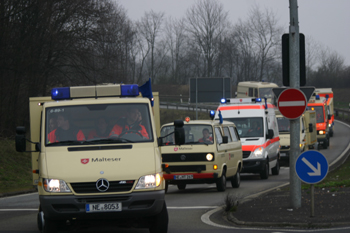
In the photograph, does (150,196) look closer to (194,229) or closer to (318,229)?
(194,229)

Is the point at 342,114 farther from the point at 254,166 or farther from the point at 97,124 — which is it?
the point at 97,124

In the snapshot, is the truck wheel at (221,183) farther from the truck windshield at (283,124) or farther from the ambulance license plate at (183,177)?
the truck windshield at (283,124)

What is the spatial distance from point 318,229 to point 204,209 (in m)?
3.70

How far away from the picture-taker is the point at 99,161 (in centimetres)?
831

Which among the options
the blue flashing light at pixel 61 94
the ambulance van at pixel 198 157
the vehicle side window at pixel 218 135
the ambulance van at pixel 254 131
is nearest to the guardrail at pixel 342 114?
the ambulance van at pixel 254 131

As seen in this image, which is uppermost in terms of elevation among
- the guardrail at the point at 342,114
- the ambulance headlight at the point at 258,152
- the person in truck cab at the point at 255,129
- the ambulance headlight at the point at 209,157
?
the person in truck cab at the point at 255,129

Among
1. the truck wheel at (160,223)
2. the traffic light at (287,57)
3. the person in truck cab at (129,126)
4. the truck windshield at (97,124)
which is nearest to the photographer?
the truck wheel at (160,223)

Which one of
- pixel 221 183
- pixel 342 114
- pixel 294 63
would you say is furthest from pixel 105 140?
pixel 342 114

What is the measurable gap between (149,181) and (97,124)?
4.48 feet

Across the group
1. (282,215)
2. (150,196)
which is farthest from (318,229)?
(150,196)

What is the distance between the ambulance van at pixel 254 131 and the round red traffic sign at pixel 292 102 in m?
9.00

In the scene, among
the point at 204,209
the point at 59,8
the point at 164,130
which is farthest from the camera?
the point at 59,8

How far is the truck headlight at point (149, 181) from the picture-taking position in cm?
818

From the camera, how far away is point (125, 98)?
Answer: 933 cm
